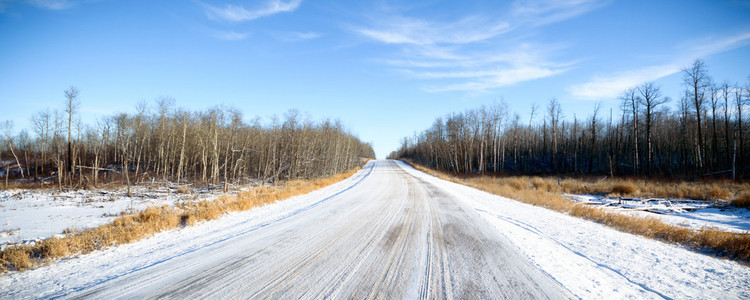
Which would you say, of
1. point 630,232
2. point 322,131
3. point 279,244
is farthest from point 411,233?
point 322,131

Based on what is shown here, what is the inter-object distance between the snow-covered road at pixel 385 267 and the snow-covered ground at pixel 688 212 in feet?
28.0

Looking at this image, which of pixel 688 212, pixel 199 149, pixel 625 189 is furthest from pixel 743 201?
pixel 199 149

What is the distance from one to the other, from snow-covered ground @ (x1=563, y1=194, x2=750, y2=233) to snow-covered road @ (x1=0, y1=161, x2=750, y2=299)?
28.0 feet

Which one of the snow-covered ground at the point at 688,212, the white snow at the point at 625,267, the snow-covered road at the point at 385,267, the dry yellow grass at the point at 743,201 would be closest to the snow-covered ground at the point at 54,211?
the snow-covered road at the point at 385,267

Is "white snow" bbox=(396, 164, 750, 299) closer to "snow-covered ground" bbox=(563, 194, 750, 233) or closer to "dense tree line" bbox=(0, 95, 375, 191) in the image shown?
"snow-covered ground" bbox=(563, 194, 750, 233)

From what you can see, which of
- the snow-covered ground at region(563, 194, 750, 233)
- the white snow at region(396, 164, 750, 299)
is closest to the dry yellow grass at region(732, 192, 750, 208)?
the snow-covered ground at region(563, 194, 750, 233)

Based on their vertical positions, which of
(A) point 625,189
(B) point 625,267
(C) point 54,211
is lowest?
(C) point 54,211

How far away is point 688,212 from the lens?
1297cm

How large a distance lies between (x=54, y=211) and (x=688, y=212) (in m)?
31.1

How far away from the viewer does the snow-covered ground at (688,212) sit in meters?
10.6

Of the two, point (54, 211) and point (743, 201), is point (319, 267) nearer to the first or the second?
point (54, 211)

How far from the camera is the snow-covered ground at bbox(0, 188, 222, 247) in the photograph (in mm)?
8648

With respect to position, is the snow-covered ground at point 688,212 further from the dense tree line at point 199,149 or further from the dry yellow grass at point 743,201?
the dense tree line at point 199,149

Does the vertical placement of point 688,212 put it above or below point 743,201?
below
